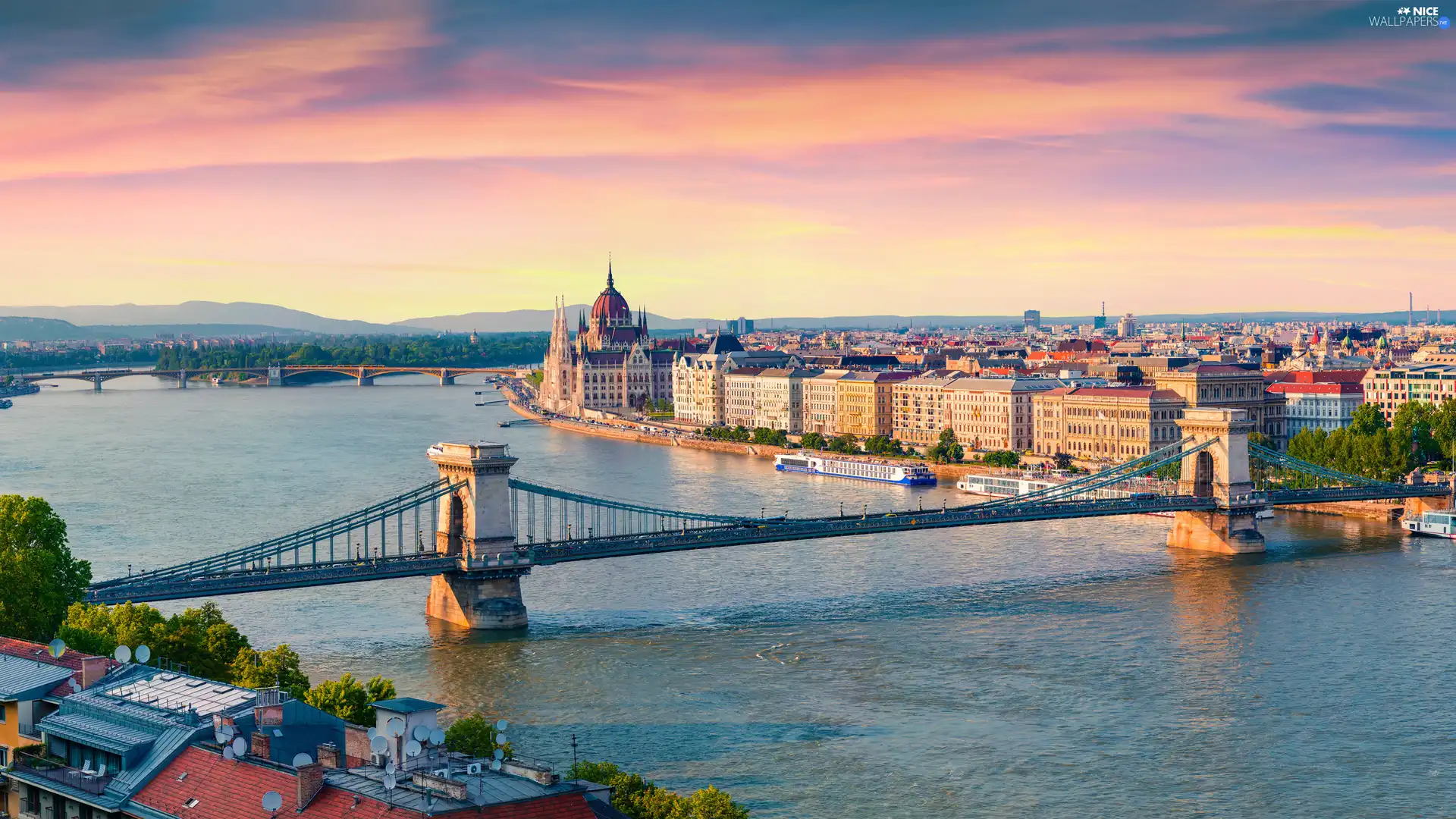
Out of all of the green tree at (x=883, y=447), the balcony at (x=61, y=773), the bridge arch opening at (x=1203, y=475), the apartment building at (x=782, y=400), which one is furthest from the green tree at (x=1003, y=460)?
the balcony at (x=61, y=773)

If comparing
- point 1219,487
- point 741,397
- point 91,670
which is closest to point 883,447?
point 741,397

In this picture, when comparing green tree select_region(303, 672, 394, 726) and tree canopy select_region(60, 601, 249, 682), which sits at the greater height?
tree canopy select_region(60, 601, 249, 682)

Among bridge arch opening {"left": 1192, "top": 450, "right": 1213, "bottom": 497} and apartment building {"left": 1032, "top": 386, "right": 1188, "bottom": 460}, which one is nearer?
bridge arch opening {"left": 1192, "top": 450, "right": 1213, "bottom": 497}

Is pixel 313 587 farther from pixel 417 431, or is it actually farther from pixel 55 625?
pixel 417 431

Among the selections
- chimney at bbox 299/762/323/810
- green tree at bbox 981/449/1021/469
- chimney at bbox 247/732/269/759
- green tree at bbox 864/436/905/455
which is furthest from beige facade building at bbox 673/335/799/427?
chimney at bbox 299/762/323/810

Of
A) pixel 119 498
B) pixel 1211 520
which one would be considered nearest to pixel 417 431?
pixel 119 498

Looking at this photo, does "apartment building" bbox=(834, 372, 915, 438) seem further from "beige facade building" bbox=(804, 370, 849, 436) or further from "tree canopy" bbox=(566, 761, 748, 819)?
"tree canopy" bbox=(566, 761, 748, 819)

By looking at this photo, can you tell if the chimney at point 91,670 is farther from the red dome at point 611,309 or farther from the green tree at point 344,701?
the red dome at point 611,309
